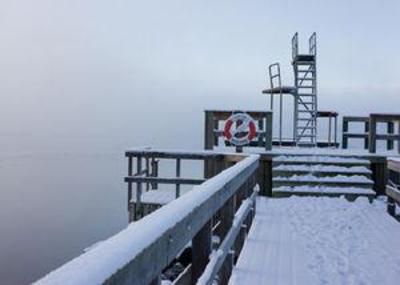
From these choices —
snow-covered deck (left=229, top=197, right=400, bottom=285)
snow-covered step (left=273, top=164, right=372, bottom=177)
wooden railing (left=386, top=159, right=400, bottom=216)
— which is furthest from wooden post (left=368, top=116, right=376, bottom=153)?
wooden railing (left=386, top=159, right=400, bottom=216)

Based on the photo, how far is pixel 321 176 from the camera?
11.6 meters

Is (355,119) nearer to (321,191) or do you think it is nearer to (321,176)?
(321,176)

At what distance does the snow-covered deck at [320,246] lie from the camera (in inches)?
212

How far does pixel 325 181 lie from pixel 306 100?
8138 millimetres

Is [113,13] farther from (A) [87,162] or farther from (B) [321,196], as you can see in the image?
(A) [87,162]

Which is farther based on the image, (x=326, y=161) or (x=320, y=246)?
(x=326, y=161)

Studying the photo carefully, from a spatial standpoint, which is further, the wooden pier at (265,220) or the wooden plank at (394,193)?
the wooden plank at (394,193)

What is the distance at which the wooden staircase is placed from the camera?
11359 millimetres

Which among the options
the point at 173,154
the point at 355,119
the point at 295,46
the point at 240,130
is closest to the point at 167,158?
the point at 173,154

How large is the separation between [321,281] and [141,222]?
3224mm

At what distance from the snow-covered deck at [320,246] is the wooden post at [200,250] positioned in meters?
1.73

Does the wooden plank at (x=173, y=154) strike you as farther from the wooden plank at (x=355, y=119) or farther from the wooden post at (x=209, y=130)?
the wooden plank at (x=355, y=119)

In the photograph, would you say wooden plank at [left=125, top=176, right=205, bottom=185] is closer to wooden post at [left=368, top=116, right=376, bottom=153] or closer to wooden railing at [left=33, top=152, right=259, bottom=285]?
wooden post at [left=368, top=116, right=376, bottom=153]

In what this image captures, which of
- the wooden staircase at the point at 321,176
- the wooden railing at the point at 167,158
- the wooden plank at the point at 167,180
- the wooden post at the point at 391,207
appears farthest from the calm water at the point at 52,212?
the wooden post at the point at 391,207
